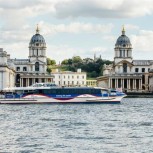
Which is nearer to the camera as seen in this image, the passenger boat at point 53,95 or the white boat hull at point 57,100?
the white boat hull at point 57,100

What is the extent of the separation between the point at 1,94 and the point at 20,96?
4782 millimetres

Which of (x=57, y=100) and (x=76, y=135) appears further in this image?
(x=57, y=100)

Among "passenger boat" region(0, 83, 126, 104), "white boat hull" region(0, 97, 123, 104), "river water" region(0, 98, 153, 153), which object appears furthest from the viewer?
"passenger boat" region(0, 83, 126, 104)

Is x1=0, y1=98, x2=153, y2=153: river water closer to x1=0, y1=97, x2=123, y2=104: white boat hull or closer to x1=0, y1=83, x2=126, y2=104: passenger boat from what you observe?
x1=0, y1=97, x2=123, y2=104: white boat hull

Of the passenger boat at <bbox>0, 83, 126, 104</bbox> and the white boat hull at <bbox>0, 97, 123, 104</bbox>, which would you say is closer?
the white boat hull at <bbox>0, 97, 123, 104</bbox>

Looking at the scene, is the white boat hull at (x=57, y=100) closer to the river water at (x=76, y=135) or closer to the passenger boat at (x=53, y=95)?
the passenger boat at (x=53, y=95)

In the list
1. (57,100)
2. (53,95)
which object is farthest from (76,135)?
(57,100)

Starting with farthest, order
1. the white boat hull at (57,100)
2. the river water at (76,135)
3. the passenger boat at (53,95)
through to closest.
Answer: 1. the passenger boat at (53,95)
2. the white boat hull at (57,100)
3. the river water at (76,135)

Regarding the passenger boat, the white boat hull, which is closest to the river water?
the white boat hull

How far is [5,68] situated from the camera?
18075cm

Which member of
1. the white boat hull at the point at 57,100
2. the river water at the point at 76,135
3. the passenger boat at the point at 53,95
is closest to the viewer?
the river water at the point at 76,135

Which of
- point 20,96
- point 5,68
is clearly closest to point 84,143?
point 20,96

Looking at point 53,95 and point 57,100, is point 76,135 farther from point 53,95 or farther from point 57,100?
point 57,100

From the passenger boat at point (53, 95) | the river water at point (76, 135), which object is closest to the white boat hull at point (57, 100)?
the passenger boat at point (53, 95)
